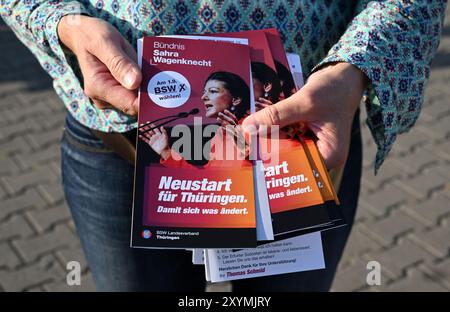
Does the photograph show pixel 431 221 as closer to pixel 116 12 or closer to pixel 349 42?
pixel 349 42

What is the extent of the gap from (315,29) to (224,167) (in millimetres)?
384

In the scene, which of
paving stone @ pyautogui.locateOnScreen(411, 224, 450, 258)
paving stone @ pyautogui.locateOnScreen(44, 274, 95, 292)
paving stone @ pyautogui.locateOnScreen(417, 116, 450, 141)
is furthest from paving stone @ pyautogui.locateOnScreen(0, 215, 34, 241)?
paving stone @ pyautogui.locateOnScreen(417, 116, 450, 141)

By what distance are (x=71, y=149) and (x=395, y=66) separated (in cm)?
74

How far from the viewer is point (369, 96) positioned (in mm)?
1137

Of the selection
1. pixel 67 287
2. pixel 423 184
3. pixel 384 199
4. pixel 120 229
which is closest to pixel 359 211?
pixel 384 199

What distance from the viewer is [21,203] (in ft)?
9.56

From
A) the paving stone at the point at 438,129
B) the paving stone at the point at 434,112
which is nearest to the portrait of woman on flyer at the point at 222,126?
the paving stone at the point at 438,129

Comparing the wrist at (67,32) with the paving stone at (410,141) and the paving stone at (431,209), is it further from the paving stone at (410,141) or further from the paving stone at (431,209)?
the paving stone at (410,141)

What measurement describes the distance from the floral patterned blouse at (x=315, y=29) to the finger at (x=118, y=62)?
0.11 meters

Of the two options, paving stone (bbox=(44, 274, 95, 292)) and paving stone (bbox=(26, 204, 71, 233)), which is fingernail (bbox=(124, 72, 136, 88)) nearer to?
paving stone (bbox=(44, 274, 95, 292))

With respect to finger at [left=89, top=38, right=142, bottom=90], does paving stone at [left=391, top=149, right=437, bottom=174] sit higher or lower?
lower

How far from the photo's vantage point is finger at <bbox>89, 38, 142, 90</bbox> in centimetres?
99

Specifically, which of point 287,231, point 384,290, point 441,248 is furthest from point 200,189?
point 441,248

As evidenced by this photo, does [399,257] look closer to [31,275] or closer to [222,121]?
[31,275]
